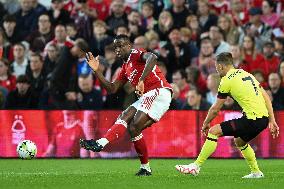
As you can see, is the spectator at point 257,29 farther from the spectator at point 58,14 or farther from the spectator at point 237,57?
the spectator at point 58,14

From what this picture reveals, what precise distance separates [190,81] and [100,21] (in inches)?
105

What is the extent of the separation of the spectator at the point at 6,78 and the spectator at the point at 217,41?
4.79 m

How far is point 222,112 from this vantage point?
18359mm

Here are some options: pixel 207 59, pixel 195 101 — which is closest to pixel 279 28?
pixel 207 59

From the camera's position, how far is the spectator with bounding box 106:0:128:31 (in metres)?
20.4

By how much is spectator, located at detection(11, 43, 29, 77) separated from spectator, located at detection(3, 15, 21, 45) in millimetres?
759

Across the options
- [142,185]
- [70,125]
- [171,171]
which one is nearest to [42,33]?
[70,125]

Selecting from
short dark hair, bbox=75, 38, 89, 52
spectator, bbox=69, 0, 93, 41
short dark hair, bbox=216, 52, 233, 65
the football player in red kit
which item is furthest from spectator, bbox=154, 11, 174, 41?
short dark hair, bbox=216, 52, 233, 65

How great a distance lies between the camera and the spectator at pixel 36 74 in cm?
1911

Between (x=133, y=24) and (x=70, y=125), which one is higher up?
(x=133, y=24)

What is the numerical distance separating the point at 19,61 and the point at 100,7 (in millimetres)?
2710

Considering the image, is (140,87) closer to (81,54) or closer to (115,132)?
(115,132)

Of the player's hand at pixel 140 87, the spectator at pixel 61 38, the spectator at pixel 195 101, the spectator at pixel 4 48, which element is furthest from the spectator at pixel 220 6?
the player's hand at pixel 140 87

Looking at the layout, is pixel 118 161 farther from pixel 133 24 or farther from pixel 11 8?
pixel 11 8
